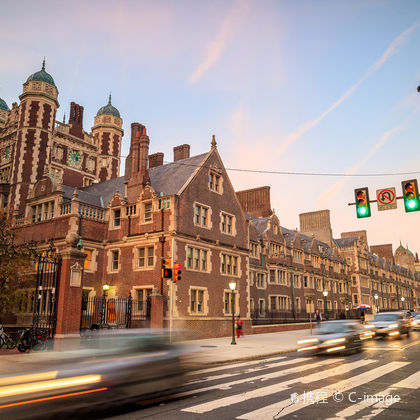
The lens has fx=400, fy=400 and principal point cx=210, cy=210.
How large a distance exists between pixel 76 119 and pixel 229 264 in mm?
29646

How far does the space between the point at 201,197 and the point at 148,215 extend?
4.33 m

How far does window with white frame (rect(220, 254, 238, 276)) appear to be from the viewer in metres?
32.7

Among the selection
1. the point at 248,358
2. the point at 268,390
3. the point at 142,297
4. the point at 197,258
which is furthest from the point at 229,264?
the point at 268,390

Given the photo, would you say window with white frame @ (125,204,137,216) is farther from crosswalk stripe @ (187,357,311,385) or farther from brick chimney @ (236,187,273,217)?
brick chimney @ (236,187,273,217)

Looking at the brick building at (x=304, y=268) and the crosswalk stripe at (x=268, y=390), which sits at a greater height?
the brick building at (x=304, y=268)

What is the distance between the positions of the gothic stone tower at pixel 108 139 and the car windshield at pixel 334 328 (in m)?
38.3

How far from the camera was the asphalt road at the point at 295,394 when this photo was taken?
24.6 feet

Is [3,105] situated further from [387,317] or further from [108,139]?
[387,317]

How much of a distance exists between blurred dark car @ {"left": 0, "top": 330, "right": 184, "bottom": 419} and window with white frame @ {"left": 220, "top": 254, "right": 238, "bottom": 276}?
2308 cm

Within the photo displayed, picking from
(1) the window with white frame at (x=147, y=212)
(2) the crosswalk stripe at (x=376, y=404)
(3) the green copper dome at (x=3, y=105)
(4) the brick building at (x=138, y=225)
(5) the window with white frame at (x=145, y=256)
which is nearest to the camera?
(2) the crosswalk stripe at (x=376, y=404)

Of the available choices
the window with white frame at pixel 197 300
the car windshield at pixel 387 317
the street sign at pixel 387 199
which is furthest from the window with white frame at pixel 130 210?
the car windshield at pixel 387 317

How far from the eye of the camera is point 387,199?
1812cm

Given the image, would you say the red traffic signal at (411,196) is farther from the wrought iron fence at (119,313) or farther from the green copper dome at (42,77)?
the green copper dome at (42,77)

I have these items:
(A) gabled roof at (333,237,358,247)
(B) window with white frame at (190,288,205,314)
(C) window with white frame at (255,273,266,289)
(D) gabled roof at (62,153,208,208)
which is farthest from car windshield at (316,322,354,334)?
(A) gabled roof at (333,237,358,247)
